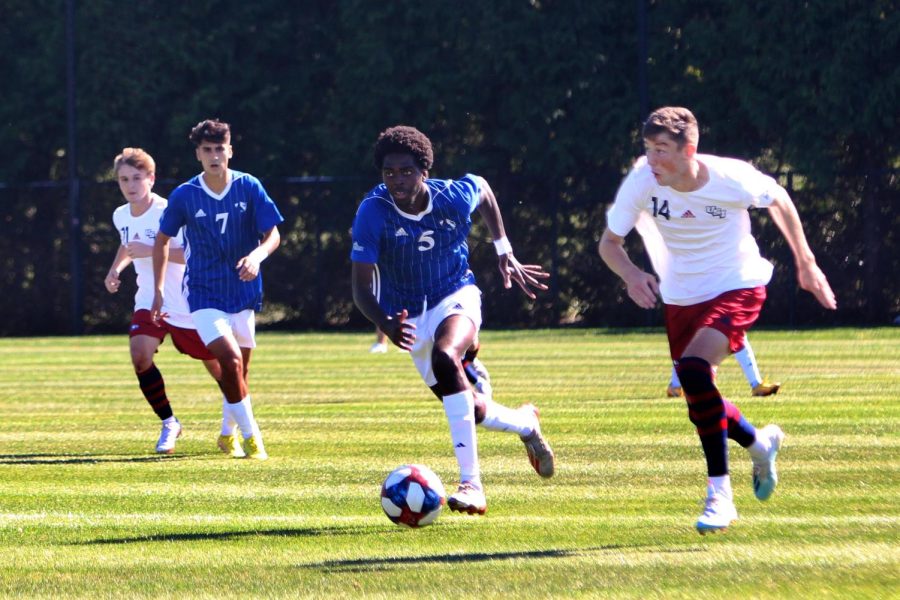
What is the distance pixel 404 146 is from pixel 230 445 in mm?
3905

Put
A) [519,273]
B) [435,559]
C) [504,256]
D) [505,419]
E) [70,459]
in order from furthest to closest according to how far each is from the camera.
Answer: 1. [70,459]
2. [504,256]
3. [519,273]
4. [505,419]
5. [435,559]

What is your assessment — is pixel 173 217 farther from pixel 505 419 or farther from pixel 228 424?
pixel 505 419

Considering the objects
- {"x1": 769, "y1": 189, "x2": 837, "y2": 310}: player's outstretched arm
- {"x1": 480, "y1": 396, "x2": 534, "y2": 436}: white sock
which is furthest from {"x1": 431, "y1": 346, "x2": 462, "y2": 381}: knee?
{"x1": 769, "y1": 189, "x2": 837, "y2": 310}: player's outstretched arm

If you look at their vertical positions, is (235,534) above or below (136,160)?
below

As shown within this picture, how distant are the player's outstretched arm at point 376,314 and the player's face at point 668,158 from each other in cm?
140

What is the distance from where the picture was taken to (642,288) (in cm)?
802

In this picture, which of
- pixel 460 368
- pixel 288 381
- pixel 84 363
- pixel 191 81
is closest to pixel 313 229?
pixel 191 81

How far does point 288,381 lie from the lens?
19000 mm

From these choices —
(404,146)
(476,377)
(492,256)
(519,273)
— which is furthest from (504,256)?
(492,256)

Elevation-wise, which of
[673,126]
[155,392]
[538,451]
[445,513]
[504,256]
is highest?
[673,126]

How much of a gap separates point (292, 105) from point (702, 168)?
26184mm

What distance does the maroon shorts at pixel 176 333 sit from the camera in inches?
488

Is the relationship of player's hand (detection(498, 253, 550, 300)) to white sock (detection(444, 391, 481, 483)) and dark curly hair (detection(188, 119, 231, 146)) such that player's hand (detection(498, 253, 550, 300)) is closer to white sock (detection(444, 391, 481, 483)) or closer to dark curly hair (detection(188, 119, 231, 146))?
white sock (detection(444, 391, 481, 483))

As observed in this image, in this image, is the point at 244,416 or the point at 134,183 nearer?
the point at 244,416
